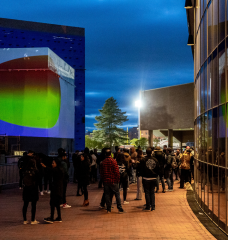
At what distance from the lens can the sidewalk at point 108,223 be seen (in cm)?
852

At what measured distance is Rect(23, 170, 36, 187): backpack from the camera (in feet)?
31.6

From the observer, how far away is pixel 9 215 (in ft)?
36.6

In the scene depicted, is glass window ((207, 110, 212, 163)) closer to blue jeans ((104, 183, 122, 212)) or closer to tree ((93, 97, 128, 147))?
blue jeans ((104, 183, 122, 212))

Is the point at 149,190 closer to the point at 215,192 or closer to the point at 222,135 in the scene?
the point at 215,192

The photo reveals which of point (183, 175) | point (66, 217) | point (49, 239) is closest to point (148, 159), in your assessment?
Answer: point (66, 217)

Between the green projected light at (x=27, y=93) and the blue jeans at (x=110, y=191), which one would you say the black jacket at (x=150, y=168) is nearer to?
the blue jeans at (x=110, y=191)

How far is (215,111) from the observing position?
10.1 meters

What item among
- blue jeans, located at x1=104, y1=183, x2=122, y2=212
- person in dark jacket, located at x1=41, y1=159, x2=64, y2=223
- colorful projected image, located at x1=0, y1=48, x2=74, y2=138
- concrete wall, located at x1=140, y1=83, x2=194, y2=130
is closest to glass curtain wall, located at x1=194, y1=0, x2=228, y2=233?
blue jeans, located at x1=104, y1=183, x2=122, y2=212

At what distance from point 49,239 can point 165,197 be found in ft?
25.3

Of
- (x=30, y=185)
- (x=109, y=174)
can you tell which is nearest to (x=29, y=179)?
(x=30, y=185)

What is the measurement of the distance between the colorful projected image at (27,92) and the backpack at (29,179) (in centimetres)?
2303

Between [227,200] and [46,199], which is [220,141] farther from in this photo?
[46,199]

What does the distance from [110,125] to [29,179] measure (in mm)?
78917

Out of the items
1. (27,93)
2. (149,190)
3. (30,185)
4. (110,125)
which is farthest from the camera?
(110,125)
